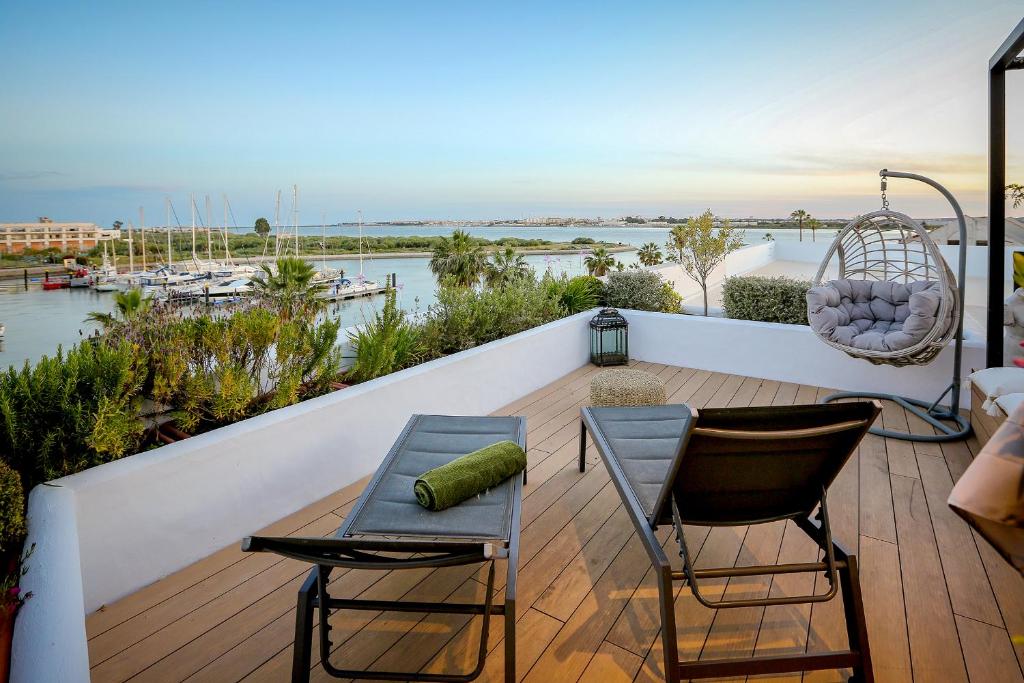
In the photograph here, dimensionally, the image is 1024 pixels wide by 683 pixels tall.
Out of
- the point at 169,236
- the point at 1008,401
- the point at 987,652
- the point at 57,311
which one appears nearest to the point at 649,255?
the point at 169,236

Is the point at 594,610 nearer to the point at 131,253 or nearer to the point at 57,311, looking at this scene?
the point at 57,311

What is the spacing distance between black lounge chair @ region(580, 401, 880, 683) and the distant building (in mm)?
4148

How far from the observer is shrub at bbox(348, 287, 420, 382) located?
3375mm

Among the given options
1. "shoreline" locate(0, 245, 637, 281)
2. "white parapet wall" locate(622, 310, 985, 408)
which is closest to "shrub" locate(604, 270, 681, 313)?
"white parapet wall" locate(622, 310, 985, 408)

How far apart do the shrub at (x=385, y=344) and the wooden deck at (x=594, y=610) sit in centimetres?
90

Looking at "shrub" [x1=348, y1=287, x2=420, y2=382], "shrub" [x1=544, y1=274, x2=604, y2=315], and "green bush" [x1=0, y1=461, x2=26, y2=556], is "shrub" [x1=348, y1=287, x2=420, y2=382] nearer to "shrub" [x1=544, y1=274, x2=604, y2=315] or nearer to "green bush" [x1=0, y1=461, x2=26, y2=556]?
"green bush" [x1=0, y1=461, x2=26, y2=556]

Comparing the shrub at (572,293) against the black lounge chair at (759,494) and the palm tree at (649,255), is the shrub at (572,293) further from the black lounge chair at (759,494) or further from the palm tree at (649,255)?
the palm tree at (649,255)

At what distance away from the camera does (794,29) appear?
6.16 metres

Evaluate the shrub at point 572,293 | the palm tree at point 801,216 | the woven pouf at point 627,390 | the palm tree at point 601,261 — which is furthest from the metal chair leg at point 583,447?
the palm tree at point 801,216

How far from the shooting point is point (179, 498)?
2158 millimetres

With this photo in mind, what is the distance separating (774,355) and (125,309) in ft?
15.7

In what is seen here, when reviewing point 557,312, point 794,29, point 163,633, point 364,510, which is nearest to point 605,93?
point 794,29

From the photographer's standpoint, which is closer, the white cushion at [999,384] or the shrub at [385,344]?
the white cushion at [999,384]

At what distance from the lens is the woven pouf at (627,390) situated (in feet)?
12.0
